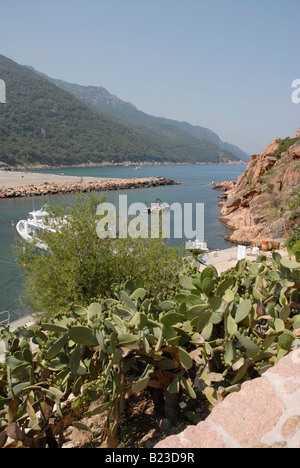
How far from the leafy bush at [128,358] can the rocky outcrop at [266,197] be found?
31.2 metres

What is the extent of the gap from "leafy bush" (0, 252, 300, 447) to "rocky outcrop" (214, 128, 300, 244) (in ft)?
102

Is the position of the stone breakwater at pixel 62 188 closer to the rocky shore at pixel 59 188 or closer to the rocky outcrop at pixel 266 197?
the rocky shore at pixel 59 188

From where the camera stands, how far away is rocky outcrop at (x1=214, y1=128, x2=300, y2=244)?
3806cm

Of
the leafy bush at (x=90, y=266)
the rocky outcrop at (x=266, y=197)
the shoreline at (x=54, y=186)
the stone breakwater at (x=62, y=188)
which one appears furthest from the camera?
the shoreline at (x=54, y=186)

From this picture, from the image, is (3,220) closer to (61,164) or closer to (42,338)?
(42,338)

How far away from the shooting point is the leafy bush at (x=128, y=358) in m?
4.03

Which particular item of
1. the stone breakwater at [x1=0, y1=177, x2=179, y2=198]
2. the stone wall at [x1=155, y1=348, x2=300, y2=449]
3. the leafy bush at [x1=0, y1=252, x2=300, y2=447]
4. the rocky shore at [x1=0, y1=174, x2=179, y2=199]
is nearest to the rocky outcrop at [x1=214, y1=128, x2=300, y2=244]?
the stone breakwater at [x1=0, y1=177, x2=179, y2=198]

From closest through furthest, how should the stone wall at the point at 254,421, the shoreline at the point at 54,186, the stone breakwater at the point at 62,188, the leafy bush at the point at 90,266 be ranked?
the stone wall at the point at 254,421 < the leafy bush at the point at 90,266 < the stone breakwater at the point at 62,188 < the shoreline at the point at 54,186

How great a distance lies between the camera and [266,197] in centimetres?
4378

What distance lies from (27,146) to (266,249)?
161608 millimetres

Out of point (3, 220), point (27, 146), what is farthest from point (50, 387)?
point (27, 146)

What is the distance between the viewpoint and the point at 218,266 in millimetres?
20188

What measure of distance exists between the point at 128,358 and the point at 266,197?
139ft

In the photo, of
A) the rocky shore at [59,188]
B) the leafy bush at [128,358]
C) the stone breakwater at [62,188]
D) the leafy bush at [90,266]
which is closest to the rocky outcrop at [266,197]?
the stone breakwater at [62,188]
